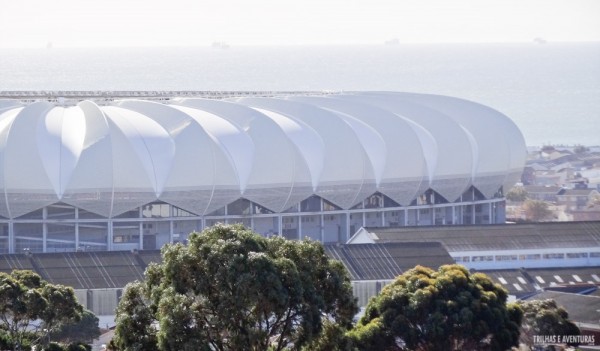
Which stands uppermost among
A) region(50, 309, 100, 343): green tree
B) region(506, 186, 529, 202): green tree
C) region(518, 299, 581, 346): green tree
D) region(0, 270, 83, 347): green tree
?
region(506, 186, 529, 202): green tree

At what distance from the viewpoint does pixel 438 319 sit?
33.1 meters

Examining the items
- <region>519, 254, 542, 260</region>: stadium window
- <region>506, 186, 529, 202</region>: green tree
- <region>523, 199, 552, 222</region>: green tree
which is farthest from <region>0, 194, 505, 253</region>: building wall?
<region>506, 186, 529, 202</region>: green tree

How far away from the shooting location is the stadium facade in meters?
56.0

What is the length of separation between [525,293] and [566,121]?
13340cm

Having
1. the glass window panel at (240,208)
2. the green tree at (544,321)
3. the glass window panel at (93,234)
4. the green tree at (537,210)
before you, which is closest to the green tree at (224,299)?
the green tree at (544,321)

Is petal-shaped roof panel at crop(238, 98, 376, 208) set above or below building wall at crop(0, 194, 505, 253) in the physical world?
above

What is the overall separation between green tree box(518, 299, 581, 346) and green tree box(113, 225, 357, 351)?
331 inches

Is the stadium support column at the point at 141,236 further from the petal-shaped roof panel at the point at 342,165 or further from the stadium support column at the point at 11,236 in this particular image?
the petal-shaped roof panel at the point at 342,165

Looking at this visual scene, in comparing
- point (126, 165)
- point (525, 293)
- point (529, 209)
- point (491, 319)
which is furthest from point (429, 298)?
point (529, 209)

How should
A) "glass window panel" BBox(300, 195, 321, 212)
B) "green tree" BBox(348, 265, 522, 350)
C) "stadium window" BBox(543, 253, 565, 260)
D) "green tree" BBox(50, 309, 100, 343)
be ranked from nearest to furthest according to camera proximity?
1. "green tree" BBox(348, 265, 522, 350)
2. "green tree" BBox(50, 309, 100, 343)
3. "stadium window" BBox(543, 253, 565, 260)
4. "glass window panel" BBox(300, 195, 321, 212)

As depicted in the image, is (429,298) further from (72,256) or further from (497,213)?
(497,213)

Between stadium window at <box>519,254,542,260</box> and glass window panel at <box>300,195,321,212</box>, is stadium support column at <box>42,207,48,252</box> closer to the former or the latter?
glass window panel at <box>300,195,321,212</box>

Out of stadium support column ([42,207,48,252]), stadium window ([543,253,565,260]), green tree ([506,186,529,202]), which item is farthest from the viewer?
green tree ([506,186,529,202])

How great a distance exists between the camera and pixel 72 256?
48.6 metres
